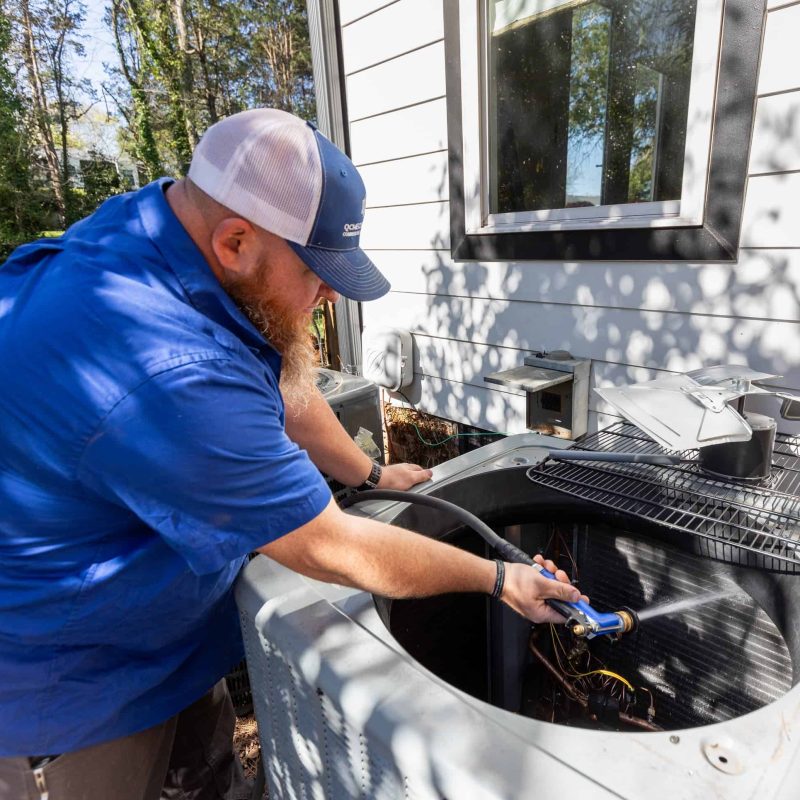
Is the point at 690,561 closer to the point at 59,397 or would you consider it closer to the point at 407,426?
the point at 59,397

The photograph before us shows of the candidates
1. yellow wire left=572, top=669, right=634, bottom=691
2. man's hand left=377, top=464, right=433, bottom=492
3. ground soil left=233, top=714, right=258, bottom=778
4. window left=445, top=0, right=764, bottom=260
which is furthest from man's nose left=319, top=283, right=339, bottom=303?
ground soil left=233, top=714, right=258, bottom=778

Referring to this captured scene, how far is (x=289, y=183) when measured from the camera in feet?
2.95

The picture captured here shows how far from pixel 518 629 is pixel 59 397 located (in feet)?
4.15

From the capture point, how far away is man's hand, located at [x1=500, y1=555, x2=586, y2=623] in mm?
1043

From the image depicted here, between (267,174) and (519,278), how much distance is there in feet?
5.47

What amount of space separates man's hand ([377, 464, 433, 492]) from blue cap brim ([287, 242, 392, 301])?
570 millimetres

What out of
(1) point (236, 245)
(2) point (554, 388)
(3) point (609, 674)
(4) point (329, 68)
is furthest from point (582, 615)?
(4) point (329, 68)

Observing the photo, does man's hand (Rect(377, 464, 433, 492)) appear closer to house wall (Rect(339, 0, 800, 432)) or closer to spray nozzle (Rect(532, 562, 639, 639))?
spray nozzle (Rect(532, 562, 639, 639))

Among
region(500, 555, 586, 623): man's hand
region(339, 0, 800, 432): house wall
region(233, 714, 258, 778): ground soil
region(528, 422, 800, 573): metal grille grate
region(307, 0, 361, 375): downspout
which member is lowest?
region(233, 714, 258, 778): ground soil

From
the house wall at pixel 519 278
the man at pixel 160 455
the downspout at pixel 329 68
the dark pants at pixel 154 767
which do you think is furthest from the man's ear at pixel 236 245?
the downspout at pixel 329 68

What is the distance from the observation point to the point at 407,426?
3.27m

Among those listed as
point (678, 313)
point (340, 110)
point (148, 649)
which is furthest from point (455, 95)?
point (148, 649)

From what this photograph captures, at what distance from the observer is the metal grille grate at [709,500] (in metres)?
1.00

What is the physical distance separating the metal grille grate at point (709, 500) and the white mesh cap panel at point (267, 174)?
79 cm
